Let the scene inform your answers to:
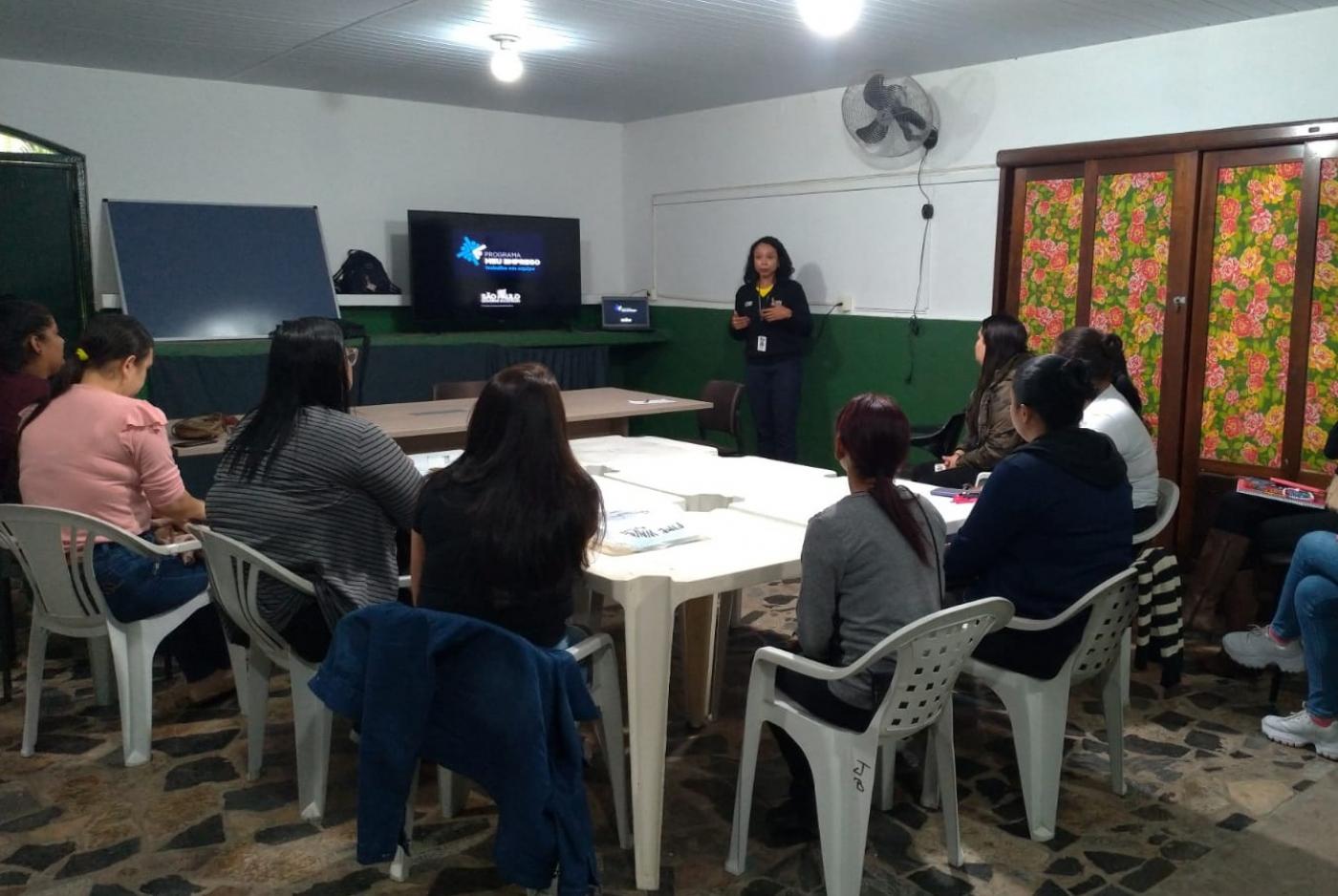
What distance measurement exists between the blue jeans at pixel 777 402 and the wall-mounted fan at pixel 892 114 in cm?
131

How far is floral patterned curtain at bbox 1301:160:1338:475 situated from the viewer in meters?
4.29

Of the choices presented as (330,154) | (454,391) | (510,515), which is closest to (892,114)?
(454,391)

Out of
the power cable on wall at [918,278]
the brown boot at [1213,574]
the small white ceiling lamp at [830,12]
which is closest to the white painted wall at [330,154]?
the power cable on wall at [918,278]

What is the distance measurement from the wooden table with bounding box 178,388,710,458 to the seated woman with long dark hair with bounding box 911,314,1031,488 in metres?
1.47

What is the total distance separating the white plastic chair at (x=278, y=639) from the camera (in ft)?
7.98

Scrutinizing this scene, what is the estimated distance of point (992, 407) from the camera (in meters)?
4.06

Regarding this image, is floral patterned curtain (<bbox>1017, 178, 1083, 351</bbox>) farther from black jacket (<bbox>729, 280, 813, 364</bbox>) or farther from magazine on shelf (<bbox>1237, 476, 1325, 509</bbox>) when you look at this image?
magazine on shelf (<bbox>1237, 476, 1325, 509</bbox>)

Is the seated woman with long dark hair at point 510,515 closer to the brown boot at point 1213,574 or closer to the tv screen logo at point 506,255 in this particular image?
the brown boot at point 1213,574

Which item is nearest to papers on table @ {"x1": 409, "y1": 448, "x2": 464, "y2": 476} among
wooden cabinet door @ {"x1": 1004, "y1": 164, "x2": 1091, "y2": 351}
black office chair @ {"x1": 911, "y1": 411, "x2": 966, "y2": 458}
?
black office chair @ {"x1": 911, "y1": 411, "x2": 966, "y2": 458}

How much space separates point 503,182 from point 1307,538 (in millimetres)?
5511

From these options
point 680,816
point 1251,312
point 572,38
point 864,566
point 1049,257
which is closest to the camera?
point 864,566

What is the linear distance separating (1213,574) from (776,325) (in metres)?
2.88

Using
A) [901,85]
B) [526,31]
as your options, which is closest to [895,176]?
[901,85]

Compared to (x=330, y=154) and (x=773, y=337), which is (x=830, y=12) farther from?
(x=330, y=154)
